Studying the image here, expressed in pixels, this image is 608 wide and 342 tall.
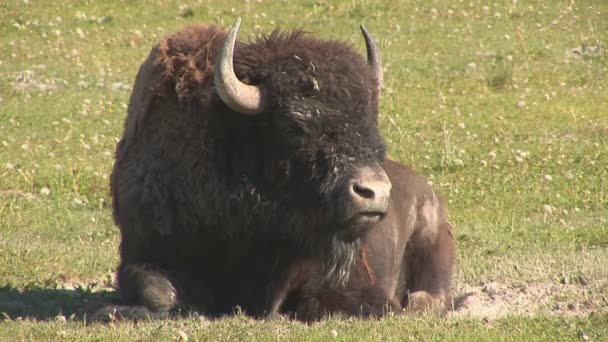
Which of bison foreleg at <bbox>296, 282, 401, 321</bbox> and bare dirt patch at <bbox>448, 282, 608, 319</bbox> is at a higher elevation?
bison foreleg at <bbox>296, 282, 401, 321</bbox>

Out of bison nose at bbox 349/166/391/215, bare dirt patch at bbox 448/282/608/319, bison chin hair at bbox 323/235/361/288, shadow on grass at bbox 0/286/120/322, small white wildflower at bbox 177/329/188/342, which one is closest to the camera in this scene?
small white wildflower at bbox 177/329/188/342

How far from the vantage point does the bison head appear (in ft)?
24.3

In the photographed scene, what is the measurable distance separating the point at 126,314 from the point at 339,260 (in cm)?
139

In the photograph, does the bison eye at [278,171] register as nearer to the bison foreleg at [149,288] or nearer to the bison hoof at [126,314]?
the bison foreleg at [149,288]

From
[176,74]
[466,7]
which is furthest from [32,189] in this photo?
[466,7]

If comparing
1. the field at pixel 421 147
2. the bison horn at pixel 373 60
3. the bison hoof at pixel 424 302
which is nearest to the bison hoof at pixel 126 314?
the field at pixel 421 147

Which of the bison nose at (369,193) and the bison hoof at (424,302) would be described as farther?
the bison hoof at (424,302)

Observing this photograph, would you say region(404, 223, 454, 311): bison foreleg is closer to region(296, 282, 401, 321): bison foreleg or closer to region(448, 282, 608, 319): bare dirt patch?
region(448, 282, 608, 319): bare dirt patch

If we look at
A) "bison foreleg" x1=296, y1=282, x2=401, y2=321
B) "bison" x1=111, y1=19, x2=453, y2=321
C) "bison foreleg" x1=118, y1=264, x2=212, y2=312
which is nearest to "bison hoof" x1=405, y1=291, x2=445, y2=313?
"bison" x1=111, y1=19, x2=453, y2=321

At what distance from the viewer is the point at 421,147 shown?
614 inches

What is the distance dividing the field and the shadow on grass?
2 cm

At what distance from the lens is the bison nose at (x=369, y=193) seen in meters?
7.30

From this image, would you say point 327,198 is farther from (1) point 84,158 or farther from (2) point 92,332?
(1) point 84,158

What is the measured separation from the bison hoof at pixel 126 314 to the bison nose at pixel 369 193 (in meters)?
1.36
